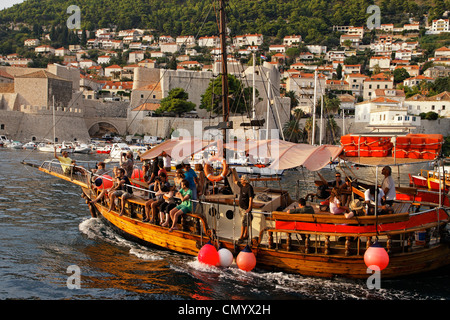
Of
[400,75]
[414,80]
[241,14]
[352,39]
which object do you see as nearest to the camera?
[414,80]

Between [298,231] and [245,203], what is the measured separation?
1.06 m

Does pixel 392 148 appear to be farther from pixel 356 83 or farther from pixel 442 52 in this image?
pixel 442 52

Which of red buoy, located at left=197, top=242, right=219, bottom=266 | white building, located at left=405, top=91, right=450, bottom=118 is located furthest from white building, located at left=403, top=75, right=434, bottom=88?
red buoy, located at left=197, top=242, right=219, bottom=266

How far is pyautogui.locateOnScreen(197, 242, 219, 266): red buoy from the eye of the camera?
320 inches

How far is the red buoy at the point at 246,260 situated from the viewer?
310 inches

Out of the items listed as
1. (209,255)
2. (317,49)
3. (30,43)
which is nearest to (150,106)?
(209,255)

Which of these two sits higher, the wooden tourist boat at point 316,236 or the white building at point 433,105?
the white building at point 433,105

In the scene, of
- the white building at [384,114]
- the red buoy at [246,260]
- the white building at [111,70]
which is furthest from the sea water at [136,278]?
the white building at [111,70]

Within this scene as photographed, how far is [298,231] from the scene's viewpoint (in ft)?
26.2

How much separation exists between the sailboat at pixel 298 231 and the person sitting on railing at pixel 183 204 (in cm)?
14

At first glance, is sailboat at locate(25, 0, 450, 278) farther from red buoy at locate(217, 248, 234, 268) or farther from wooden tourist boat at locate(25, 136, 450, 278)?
red buoy at locate(217, 248, 234, 268)

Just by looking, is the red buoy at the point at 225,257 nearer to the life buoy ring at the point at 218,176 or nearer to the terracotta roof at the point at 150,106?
the life buoy ring at the point at 218,176

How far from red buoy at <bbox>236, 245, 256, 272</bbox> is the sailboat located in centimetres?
12

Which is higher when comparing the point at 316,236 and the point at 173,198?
the point at 173,198
